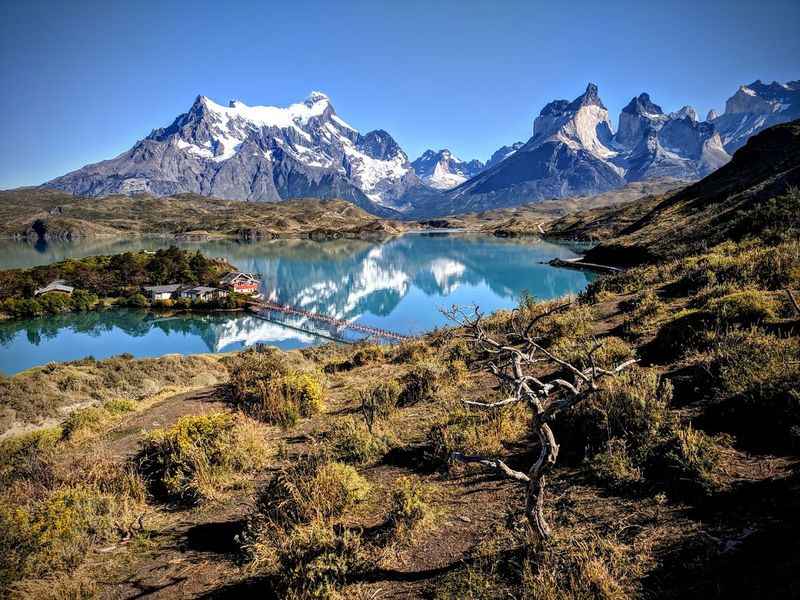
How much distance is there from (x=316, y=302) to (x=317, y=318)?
42.9ft

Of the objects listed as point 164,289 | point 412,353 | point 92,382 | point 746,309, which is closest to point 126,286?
point 164,289

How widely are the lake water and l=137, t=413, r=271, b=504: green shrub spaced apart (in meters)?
11.5

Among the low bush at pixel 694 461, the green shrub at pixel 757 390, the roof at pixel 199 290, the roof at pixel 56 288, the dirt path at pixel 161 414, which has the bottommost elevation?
the dirt path at pixel 161 414

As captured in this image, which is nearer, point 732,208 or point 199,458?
point 199,458

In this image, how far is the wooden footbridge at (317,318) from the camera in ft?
157

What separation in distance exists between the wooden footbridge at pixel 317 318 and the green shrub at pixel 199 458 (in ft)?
118

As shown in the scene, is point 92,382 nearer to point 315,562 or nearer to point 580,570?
point 315,562

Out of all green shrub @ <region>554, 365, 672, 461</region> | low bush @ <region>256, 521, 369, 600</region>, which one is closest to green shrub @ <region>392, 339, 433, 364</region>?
green shrub @ <region>554, 365, 672, 461</region>

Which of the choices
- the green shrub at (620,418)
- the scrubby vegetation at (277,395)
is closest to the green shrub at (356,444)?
the scrubby vegetation at (277,395)

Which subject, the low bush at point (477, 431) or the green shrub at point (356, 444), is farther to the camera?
the green shrub at point (356, 444)

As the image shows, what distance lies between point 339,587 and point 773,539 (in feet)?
15.0

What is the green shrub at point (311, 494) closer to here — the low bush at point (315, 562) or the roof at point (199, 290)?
the low bush at point (315, 562)

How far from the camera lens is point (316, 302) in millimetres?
71812

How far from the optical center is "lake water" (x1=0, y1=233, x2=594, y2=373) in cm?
4838
